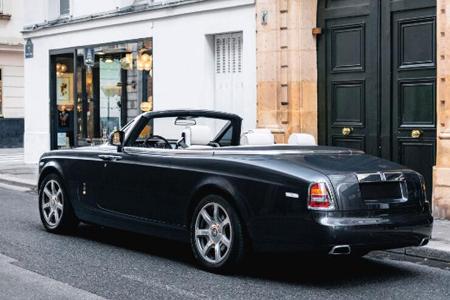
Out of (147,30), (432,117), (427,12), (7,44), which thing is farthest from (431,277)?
(7,44)

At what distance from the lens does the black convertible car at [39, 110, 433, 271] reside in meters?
6.98

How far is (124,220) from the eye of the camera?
29.0 ft

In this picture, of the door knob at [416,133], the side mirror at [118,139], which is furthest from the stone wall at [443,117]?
the side mirror at [118,139]

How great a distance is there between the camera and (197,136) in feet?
29.8

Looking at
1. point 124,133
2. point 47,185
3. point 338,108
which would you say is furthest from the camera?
point 338,108

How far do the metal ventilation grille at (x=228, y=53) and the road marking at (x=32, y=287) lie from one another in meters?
8.44

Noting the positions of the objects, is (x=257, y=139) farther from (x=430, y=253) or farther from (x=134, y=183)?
(x=430, y=253)

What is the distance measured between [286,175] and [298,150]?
0.82 m

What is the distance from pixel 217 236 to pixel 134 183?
4.61 feet

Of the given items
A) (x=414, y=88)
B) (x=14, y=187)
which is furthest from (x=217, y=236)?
(x=14, y=187)

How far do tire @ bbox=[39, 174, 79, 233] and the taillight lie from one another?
382 centimetres

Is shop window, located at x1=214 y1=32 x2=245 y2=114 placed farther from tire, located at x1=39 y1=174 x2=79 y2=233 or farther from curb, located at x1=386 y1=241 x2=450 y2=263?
curb, located at x1=386 y1=241 x2=450 y2=263

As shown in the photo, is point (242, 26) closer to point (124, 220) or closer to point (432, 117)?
point (432, 117)

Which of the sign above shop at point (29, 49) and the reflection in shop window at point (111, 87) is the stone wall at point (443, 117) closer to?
the reflection in shop window at point (111, 87)
